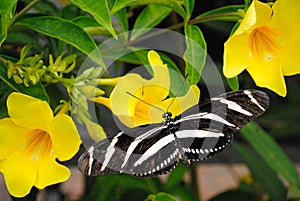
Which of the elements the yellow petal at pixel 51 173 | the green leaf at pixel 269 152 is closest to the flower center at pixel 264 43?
the yellow petal at pixel 51 173

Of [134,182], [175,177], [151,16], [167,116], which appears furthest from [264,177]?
[167,116]

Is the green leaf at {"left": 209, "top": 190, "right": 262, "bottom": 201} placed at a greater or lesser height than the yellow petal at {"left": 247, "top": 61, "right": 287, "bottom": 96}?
lesser

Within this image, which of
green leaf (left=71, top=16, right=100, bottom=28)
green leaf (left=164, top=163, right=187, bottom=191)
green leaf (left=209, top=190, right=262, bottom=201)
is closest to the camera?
green leaf (left=71, top=16, right=100, bottom=28)

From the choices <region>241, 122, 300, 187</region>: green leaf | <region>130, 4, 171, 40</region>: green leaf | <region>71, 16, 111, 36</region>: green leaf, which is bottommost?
<region>241, 122, 300, 187</region>: green leaf

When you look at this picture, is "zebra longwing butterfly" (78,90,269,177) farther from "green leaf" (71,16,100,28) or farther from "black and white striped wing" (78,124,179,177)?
"green leaf" (71,16,100,28)

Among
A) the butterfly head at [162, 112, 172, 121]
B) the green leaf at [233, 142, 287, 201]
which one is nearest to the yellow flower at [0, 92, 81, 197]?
the butterfly head at [162, 112, 172, 121]

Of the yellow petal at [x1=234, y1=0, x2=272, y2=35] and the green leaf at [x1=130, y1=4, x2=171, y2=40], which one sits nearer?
the yellow petal at [x1=234, y1=0, x2=272, y2=35]

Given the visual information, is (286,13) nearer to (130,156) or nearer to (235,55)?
(235,55)
